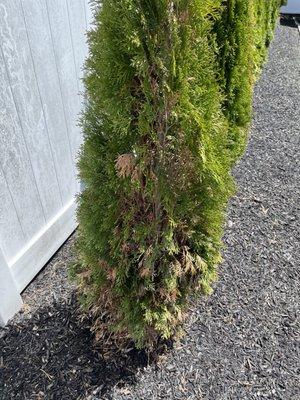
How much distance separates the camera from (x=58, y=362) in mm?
2086

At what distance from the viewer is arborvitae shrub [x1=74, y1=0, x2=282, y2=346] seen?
137 centimetres

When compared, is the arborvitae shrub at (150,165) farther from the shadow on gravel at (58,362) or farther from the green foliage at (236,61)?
the green foliage at (236,61)

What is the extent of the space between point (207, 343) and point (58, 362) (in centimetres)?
90

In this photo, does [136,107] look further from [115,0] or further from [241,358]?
[241,358]

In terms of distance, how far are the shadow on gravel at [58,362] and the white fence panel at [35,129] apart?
0.78 feet

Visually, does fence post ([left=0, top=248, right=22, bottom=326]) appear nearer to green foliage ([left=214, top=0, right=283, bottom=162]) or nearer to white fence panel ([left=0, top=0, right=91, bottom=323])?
white fence panel ([left=0, top=0, right=91, bottom=323])

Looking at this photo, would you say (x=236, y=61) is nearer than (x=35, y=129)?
No

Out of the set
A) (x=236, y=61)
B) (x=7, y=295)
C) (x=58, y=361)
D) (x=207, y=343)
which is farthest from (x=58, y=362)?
(x=236, y=61)

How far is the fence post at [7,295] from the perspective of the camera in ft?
7.29

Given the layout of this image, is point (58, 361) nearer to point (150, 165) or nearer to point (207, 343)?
point (207, 343)

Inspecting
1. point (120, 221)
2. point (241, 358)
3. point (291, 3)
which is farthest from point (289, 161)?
point (291, 3)

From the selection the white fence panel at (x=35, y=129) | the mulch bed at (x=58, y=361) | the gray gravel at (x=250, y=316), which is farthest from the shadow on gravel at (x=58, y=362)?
the white fence panel at (x=35, y=129)

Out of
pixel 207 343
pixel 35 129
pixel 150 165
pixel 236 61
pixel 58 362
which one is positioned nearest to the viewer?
pixel 150 165

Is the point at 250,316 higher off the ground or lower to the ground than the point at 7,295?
lower
